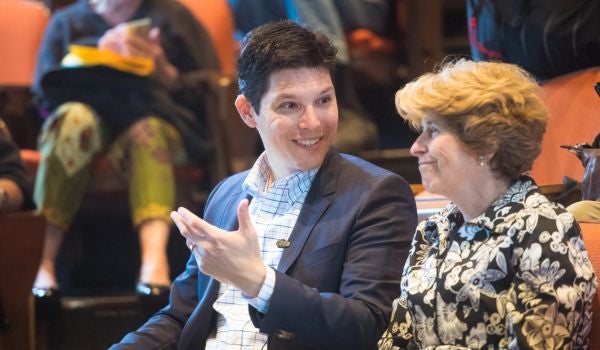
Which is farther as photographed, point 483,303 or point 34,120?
point 34,120

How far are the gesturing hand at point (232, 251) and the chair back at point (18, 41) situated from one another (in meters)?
2.51

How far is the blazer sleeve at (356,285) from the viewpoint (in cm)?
174

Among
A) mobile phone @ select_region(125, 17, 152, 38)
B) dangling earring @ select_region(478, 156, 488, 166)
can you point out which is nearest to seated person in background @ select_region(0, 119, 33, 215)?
mobile phone @ select_region(125, 17, 152, 38)

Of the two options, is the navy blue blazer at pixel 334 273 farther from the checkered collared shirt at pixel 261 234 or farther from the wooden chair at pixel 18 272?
the wooden chair at pixel 18 272

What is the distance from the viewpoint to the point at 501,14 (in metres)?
2.62

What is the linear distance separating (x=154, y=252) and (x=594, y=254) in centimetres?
198

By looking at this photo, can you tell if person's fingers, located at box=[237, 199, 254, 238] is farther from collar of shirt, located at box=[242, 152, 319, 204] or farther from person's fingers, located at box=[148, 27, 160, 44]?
person's fingers, located at box=[148, 27, 160, 44]

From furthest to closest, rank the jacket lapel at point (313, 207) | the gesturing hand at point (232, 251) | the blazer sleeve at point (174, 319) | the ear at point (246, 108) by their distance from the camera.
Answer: the ear at point (246, 108)
the blazer sleeve at point (174, 319)
the jacket lapel at point (313, 207)
the gesturing hand at point (232, 251)

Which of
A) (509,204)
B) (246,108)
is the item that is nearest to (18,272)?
(246,108)

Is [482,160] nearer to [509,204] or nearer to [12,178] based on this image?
[509,204]

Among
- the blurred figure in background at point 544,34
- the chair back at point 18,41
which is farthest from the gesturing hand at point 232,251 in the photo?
the chair back at point 18,41

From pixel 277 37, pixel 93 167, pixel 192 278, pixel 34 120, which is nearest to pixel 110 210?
pixel 93 167

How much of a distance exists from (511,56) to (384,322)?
3.48ft

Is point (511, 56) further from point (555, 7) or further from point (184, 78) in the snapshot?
point (184, 78)
